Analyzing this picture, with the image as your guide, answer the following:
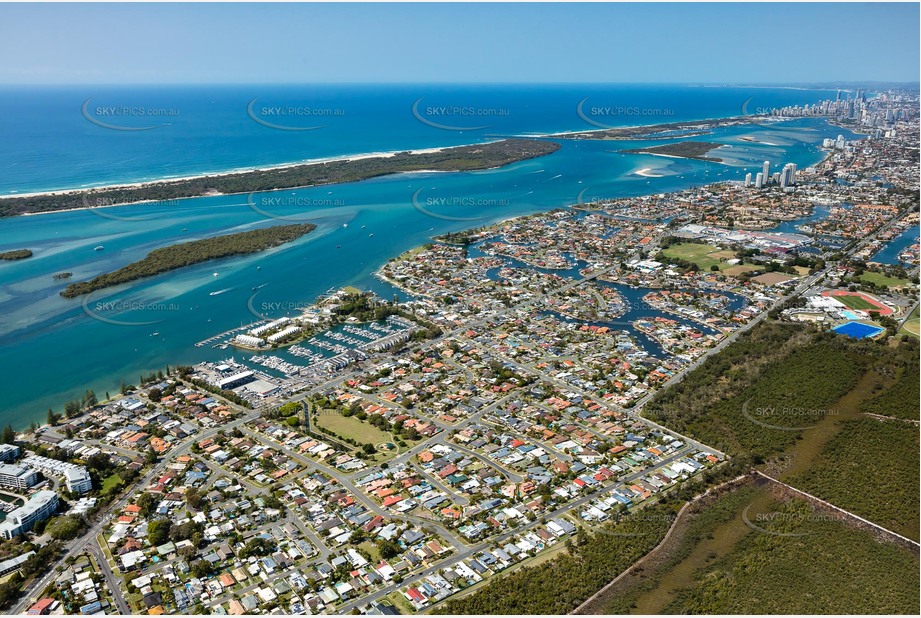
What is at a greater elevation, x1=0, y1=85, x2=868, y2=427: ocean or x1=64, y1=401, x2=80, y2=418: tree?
x1=0, y1=85, x2=868, y2=427: ocean

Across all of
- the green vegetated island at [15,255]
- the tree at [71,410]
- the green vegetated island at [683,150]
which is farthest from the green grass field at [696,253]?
the green vegetated island at [683,150]

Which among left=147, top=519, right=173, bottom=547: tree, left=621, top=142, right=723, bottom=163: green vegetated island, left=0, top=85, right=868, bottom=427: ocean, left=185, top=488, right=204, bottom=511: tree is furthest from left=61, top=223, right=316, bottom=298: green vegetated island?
left=621, top=142, right=723, bottom=163: green vegetated island

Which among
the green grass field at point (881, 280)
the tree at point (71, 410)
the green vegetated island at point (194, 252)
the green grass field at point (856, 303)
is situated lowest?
the green grass field at point (856, 303)

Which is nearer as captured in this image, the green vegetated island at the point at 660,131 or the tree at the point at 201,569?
the tree at the point at 201,569

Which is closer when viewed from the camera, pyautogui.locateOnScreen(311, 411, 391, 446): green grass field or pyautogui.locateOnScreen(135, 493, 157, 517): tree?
pyautogui.locateOnScreen(135, 493, 157, 517): tree

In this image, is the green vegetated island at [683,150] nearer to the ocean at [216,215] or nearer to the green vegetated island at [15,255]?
the ocean at [216,215]

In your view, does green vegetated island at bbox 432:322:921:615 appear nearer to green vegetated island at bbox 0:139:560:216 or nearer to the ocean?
the ocean

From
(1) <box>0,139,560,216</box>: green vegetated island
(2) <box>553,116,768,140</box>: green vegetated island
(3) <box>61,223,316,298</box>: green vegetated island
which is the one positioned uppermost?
(2) <box>553,116,768,140</box>: green vegetated island

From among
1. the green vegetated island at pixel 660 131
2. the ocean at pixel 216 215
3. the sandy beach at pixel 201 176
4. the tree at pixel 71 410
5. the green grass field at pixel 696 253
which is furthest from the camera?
the green vegetated island at pixel 660 131
